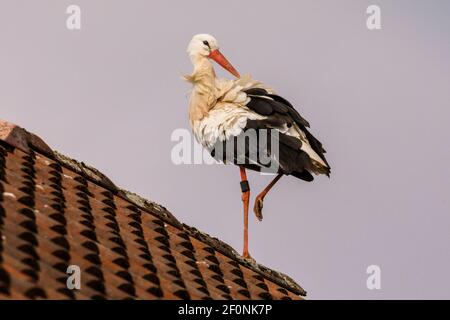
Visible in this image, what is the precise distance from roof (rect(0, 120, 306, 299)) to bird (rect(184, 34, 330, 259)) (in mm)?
1365

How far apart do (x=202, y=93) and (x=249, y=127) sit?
95cm

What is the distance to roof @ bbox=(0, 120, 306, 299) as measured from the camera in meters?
6.92

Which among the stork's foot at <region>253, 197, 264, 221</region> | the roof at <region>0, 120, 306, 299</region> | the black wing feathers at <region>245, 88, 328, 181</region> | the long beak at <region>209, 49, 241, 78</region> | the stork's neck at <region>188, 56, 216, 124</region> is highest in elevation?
the long beak at <region>209, 49, 241, 78</region>

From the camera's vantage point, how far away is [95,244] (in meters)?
7.89

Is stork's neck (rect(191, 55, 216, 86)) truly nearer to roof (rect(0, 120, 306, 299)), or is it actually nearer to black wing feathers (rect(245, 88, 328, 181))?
black wing feathers (rect(245, 88, 328, 181))

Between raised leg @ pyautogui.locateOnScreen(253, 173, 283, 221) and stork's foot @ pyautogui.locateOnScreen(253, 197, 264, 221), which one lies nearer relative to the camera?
raised leg @ pyautogui.locateOnScreen(253, 173, 283, 221)

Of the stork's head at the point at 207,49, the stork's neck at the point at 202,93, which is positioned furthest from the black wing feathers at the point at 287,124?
the stork's head at the point at 207,49

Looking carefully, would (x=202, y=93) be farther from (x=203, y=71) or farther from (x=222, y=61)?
(x=222, y=61)

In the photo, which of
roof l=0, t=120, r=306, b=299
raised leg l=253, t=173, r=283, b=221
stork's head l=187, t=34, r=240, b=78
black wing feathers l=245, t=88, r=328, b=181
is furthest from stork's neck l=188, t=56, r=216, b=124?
roof l=0, t=120, r=306, b=299

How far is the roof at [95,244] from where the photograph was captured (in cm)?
692

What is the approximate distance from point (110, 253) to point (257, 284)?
69.8 inches

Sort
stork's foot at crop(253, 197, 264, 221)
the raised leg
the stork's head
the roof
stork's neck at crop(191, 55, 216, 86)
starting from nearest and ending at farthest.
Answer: the roof → the raised leg → stork's foot at crop(253, 197, 264, 221) → stork's neck at crop(191, 55, 216, 86) → the stork's head

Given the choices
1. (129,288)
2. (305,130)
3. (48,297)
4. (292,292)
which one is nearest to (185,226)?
(292,292)
